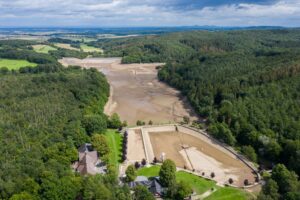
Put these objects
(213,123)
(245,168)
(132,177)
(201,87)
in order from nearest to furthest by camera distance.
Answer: (132,177) → (245,168) → (213,123) → (201,87)

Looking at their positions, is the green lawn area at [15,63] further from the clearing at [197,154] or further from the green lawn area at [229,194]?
the green lawn area at [229,194]

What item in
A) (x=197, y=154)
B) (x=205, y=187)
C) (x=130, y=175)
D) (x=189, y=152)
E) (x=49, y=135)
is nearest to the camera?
(x=130, y=175)

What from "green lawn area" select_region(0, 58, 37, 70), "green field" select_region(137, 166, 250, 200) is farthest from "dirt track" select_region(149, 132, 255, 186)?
"green lawn area" select_region(0, 58, 37, 70)

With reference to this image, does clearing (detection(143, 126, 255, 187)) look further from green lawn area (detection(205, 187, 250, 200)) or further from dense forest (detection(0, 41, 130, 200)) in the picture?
dense forest (detection(0, 41, 130, 200))

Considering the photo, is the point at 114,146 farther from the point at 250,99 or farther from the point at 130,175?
the point at 250,99

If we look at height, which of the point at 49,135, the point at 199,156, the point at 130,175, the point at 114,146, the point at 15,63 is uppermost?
the point at 15,63

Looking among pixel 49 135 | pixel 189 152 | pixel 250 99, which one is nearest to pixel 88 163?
pixel 49 135

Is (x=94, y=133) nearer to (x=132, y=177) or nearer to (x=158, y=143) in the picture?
(x=158, y=143)

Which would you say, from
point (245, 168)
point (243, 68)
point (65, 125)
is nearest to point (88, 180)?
point (65, 125)
